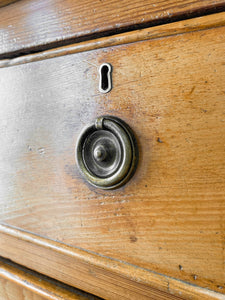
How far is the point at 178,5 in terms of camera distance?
0.30 meters

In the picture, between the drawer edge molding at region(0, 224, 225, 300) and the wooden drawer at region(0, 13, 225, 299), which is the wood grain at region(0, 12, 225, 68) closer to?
the wooden drawer at region(0, 13, 225, 299)

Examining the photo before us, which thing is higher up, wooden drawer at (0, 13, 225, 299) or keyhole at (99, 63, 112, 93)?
keyhole at (99, 63, 112, 93)

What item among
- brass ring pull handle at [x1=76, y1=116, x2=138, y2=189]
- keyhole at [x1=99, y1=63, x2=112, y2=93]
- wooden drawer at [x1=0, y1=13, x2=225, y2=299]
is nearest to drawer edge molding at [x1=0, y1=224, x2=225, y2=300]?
wooden drawer at [x1=0, y1=13, x2=225, y2=299]

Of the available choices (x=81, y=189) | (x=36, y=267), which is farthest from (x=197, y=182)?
(x=36, y=267)

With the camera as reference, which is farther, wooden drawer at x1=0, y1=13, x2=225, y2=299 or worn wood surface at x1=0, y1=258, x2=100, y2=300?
worn wood surface at x1=0, y1=258, x2=100, y2=300

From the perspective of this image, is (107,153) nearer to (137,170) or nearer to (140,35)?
(137,170)

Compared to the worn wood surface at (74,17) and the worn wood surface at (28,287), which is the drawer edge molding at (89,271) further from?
the worn wood surface at (74,17)

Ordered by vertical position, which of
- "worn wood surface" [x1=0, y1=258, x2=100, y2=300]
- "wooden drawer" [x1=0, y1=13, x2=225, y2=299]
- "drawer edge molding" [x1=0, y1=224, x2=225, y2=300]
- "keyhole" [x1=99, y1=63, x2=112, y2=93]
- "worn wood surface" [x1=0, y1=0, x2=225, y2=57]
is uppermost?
"worn wood surface" [x1=0, y1=0, x2=225, y2=57]

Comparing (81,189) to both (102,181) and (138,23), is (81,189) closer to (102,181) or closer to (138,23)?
(102,181)

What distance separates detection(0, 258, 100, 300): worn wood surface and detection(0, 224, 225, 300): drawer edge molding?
0.04 feet

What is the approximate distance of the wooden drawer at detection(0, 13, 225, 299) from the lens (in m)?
0.28

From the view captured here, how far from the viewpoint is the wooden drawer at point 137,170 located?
0.93 ft

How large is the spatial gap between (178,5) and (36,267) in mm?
485

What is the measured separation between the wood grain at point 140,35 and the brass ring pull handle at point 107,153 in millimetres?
112
